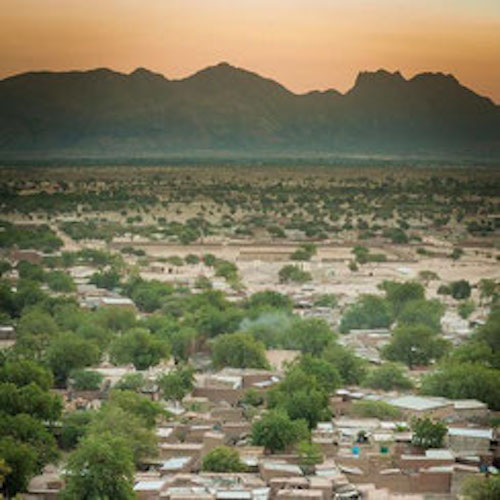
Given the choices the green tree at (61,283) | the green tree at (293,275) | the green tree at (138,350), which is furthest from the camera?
the green tree at (293,275)

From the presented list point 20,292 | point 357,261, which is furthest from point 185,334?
point 357,261

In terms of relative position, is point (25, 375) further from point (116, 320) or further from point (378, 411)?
point (116, 320)

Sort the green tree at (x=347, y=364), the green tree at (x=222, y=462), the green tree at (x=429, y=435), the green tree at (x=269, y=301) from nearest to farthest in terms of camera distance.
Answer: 1. the green tree at (x=222, y=462)
2. the green tree at (x=429, y=435)
3. the green tree at (x=347, y=364)
4. the green tree at (x=269, y=301)

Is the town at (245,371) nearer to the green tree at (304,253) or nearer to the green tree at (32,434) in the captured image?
the green tree at (32,434)

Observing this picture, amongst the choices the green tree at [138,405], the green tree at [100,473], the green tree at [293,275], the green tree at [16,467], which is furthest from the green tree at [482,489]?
the green tree at [293,275]

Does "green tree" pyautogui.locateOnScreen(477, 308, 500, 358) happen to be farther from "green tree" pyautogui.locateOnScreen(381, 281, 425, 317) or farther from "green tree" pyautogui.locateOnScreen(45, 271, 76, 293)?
"green tree" pyautogui.locateOnScreen(45, 271, 76, 293)

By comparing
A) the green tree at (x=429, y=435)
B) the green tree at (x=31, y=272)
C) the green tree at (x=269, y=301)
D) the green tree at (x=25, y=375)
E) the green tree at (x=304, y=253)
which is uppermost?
the green tree at (x=25, y=375)

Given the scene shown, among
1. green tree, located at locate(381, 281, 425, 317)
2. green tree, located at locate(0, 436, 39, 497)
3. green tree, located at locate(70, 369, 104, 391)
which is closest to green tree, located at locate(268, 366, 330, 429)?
green tree, located at locate(70, 369, 104, 391)
